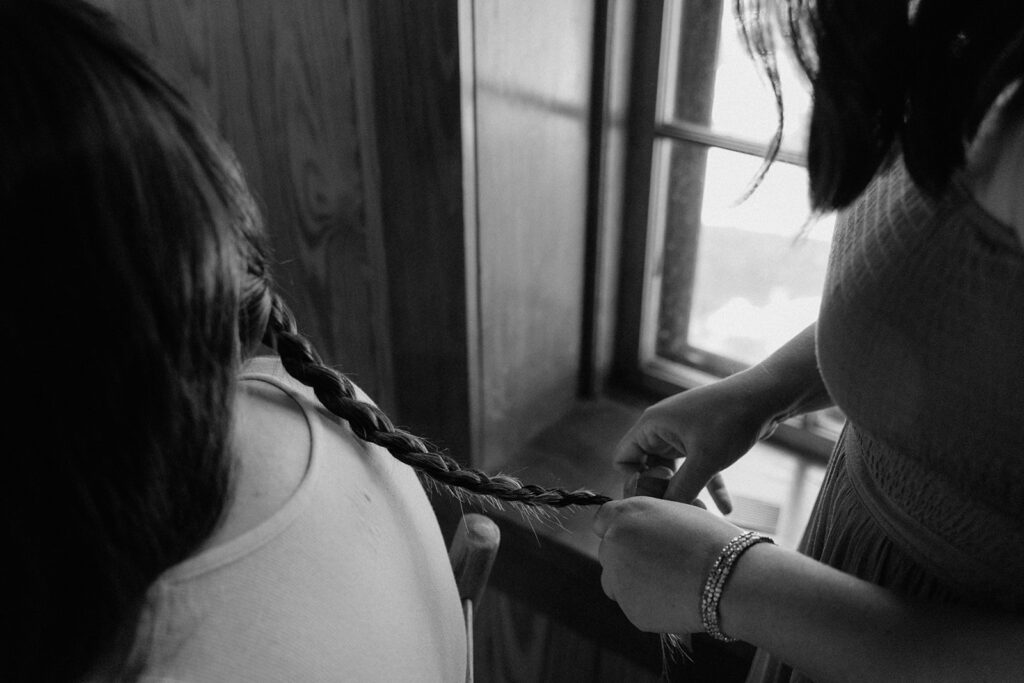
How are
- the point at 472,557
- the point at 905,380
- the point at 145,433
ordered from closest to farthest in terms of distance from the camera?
the point at 145,433 < the point at 905,380 < the point at 472,557

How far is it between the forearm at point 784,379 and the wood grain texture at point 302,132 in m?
→ 0.60

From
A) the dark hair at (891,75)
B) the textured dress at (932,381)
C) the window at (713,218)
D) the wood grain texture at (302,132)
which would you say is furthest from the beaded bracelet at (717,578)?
the wood grain texture at (302,132)

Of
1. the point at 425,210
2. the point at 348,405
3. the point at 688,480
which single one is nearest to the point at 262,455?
the point at 348,405

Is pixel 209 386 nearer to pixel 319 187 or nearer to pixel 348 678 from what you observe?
pixel 348 678

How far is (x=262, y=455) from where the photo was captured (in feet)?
1.89

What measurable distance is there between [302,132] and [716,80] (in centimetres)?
53

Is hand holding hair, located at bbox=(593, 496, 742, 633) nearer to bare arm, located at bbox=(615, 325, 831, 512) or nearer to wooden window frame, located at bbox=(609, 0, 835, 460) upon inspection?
bare arm, located at bbox=(615, 325, 831, 512)

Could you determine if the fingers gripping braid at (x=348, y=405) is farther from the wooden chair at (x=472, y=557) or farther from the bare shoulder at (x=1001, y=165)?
the bare shoulder at (x=1001, y=165)

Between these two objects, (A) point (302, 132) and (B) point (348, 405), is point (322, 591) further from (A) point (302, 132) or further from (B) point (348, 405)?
(A) point (302, 132)

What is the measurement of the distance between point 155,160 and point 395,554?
284mm

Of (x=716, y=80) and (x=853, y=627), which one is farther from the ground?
(x=716, y=80)

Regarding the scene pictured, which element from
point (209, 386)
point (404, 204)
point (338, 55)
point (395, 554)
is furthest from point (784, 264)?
point (209, 386)

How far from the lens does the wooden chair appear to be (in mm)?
796

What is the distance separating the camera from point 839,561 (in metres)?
0.76
